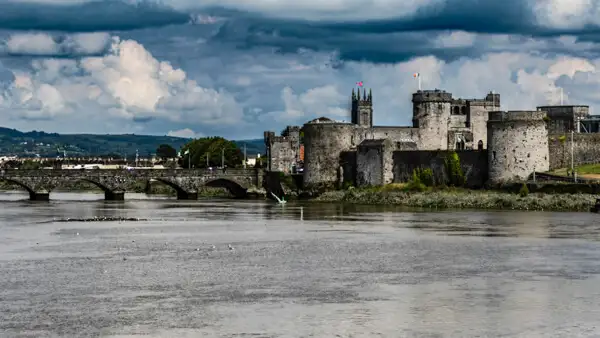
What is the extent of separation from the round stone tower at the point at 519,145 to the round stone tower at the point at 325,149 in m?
14.9

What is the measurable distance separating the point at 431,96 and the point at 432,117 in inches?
63.1

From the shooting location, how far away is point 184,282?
32.6 m

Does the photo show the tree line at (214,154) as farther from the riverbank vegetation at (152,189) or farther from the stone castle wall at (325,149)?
the stone castle wall at (325,149)

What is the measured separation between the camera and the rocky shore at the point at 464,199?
206 feet

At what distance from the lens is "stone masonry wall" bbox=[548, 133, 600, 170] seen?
244ft

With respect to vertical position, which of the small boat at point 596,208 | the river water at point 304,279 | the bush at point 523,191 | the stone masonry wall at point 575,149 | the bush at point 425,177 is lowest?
the river water at point 304,279

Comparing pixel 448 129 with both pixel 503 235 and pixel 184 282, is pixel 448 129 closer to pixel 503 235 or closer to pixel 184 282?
pixel 503 235

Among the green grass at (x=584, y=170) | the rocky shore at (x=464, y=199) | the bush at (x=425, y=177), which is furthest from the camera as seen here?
the bush at (x=425, y=177)

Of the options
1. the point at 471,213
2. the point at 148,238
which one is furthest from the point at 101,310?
the point at 471,213

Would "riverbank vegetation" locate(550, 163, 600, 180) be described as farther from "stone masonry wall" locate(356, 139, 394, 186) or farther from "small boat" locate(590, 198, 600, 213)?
"stone masonry wall" locate(356, 139, 394, 186)

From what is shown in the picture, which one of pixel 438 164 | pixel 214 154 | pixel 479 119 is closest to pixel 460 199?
pixel 438 164

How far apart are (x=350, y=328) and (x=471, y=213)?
3698 cm

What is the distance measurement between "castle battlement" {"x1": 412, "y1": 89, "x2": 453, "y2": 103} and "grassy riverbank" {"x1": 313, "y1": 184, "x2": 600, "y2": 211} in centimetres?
1477

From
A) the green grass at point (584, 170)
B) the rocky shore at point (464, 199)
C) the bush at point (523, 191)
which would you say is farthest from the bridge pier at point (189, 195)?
the bush at point (523, 191)
